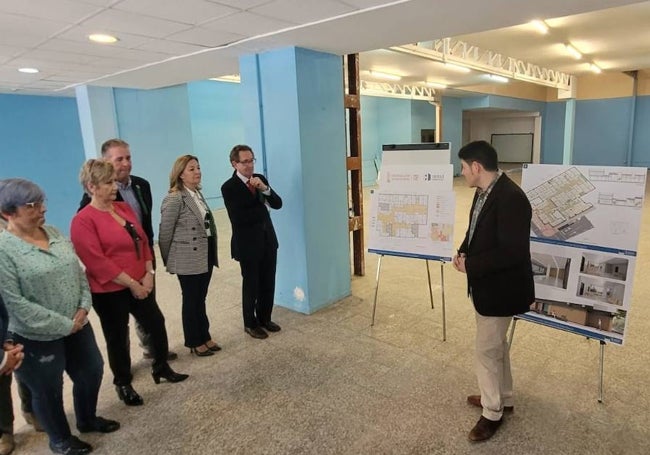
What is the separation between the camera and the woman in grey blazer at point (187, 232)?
270 centimetres

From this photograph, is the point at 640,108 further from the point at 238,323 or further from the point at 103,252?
the point at 103,252

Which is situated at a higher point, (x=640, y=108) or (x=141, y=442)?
(x=640, y=108)

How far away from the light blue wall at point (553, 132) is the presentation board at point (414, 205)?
15.3m

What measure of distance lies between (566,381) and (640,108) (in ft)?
51.2

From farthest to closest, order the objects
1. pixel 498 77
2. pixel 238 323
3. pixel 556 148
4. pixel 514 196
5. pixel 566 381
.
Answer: pixel 556 148 → pixel 498 77 → pixel 238 323 → pixel 566 381 → pixel 514 196

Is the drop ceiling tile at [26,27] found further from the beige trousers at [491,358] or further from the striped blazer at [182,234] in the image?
the beige trousers at [491,358]

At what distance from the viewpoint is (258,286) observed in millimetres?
3256

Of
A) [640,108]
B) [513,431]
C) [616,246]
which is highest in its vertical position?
[640,108]

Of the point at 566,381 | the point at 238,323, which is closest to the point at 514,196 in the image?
the point at 566,381

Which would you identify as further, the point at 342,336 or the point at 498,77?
the point at 498,77

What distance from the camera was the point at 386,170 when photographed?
3285mm

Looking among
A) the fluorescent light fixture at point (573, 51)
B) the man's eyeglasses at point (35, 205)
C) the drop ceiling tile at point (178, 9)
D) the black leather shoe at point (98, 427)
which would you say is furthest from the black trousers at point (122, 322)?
the fluorescent light fixture at point (573, 51)

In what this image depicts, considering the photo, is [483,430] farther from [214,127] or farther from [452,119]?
[452,119]

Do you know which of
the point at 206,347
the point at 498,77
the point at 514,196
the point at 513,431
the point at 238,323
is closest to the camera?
the point at 514,196
